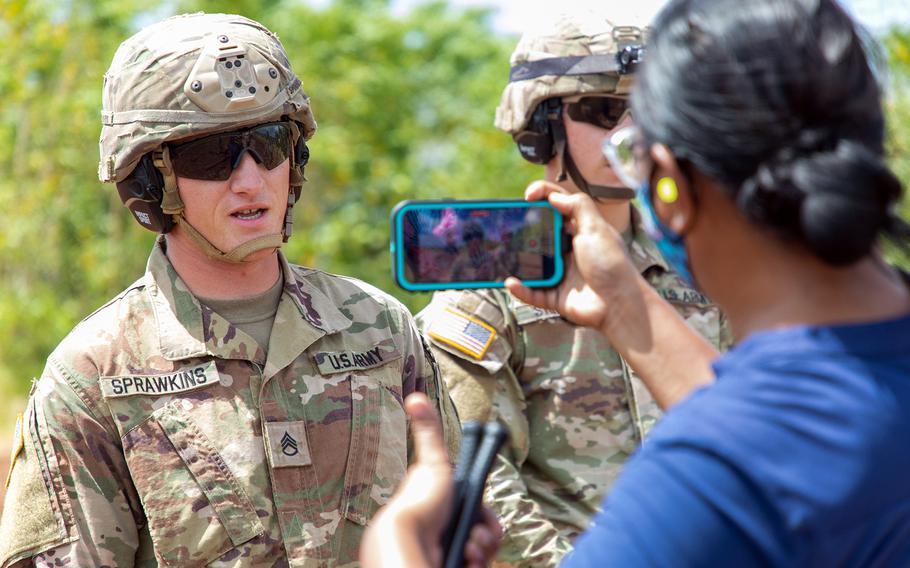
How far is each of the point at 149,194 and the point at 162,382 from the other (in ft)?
1.92

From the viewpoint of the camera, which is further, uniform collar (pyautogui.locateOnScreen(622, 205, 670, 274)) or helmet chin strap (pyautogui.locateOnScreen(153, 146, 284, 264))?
uniform collar (pyautogui.locateOnScreen(622, 205, 670, 274))

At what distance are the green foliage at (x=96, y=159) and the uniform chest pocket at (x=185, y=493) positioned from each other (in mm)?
10246

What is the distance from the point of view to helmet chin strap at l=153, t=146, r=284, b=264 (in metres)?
3.31

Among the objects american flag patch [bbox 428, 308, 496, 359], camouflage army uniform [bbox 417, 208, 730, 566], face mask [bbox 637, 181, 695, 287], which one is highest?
face mask [bbox 637, 181, 695, 287]

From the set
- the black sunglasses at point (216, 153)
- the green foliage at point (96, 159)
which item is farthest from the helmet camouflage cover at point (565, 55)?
the green foliage at point (96, 159)

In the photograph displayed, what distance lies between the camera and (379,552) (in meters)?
1.66

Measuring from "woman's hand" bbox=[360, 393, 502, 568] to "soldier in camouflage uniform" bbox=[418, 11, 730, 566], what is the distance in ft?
6.85

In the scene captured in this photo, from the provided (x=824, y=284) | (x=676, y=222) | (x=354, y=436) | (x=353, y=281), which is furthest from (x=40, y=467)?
(x=824, y=284)

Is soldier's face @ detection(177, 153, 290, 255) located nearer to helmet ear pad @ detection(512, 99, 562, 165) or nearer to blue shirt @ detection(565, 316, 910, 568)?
helmet ear pad @ detection(512, 99, 562, 165)

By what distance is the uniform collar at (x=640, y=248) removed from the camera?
4281mm

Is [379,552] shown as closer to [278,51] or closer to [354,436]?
[354,436]

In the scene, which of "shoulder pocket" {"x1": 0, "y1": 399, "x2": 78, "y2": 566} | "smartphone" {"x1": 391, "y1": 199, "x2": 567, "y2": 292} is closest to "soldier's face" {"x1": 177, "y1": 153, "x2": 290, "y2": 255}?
"shoulder pocket" {"x1": 0, "y1": 399, "x2": 78, "y2": 566}

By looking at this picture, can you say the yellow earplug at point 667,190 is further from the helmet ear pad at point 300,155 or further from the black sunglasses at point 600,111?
the black sunglasses at point 600,111

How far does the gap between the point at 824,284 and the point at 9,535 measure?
7.24ft
